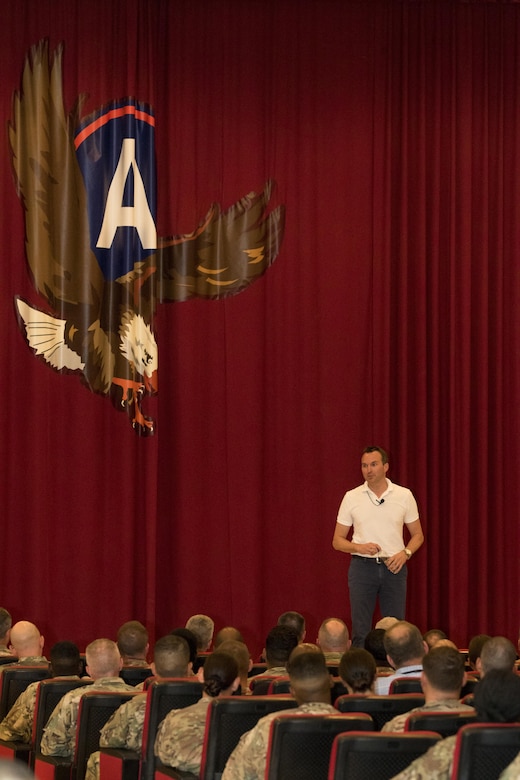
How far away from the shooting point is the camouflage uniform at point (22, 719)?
521 cm

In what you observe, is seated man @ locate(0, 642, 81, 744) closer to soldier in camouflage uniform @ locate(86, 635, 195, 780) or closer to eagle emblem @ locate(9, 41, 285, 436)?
soldier in camouflage uniform @ locate(86, 635, 195, 780)

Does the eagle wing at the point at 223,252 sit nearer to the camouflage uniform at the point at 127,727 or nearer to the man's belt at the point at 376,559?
the man's belt at the point at 376,559

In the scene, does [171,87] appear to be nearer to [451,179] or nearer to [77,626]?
[451,179]

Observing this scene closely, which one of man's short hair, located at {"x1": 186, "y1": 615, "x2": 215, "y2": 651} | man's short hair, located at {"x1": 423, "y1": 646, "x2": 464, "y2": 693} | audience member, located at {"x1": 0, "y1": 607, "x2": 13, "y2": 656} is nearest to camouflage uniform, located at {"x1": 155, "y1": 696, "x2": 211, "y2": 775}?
man's short hair, located at {"x1": 423, "y1": 646, "x2": 464, "y2": 693}

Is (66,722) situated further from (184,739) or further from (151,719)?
(184,739)

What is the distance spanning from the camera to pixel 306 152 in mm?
9836

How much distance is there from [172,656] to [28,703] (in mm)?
791

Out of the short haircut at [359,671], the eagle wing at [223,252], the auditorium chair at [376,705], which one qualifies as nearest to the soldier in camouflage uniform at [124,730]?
the short haircut at [359,671]

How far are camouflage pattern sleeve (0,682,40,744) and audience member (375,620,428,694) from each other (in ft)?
4.88

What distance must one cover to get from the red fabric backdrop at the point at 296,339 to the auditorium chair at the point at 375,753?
5915mm

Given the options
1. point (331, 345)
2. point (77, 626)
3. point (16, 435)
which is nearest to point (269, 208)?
Answer: point (331, 345)

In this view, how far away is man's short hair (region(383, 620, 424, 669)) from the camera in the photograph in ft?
16.1

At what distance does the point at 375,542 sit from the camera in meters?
7.90

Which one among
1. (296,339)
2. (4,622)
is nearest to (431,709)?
(4,622)
